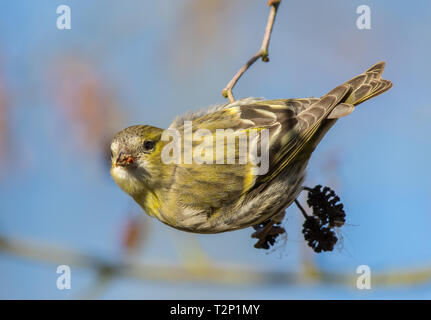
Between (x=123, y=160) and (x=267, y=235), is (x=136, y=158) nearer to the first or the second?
(x=123, y=160)

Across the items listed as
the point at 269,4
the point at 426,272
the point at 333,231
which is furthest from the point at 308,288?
the point at 269,4

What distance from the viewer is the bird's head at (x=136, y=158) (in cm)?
278

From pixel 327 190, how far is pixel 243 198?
47 centimetres

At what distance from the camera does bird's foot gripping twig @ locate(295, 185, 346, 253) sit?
3049 mm

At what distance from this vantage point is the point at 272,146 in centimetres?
298

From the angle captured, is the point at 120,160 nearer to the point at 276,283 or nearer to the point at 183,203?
the point at 183,203

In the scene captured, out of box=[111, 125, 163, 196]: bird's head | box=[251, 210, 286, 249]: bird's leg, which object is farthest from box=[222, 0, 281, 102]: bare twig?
box=[251, 210, 286, 249]: bird's leg

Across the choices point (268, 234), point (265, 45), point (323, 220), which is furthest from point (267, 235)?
point (265, 45)

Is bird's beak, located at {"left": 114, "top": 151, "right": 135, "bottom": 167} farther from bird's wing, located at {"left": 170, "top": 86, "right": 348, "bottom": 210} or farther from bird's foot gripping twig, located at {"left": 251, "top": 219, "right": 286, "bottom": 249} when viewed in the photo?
bird's foot gripping twig, located at {"left": 251, "top": 219, "right": 286, "bottom": 249}

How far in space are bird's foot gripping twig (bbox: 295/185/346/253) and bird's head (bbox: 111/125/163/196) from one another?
870mm

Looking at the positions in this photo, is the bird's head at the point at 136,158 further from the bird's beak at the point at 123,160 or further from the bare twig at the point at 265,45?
the bare twig at the point at 265,45

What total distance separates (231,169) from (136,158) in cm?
50

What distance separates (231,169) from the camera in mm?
2959

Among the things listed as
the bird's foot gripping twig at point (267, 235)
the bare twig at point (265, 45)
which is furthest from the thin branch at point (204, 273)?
the bare twig at point (265, 45)
